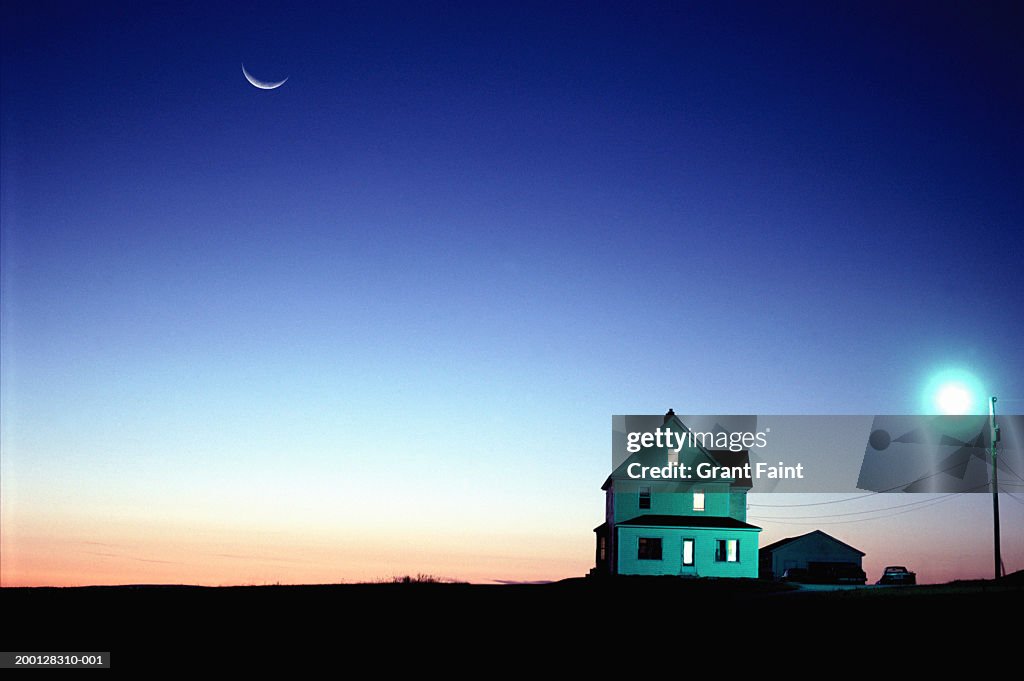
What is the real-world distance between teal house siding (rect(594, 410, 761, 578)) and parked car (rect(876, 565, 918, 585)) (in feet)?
46.2

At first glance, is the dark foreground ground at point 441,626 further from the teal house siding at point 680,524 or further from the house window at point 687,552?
the house window at point 687,552

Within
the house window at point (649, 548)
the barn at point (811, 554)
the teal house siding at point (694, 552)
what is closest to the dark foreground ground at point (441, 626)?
the teal house siding at point (694, 552)

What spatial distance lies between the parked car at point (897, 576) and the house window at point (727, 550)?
15224 millimetres

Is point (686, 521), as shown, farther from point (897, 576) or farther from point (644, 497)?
point (897, 576)

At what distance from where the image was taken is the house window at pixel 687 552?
59.9m

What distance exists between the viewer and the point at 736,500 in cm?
6228

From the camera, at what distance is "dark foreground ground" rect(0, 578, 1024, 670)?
16688 millimetres

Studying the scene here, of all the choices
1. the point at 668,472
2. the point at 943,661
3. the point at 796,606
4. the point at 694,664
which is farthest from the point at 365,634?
the point at 668,472

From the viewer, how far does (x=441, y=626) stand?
20.1 meters

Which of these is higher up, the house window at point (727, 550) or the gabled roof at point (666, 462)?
the gabled roof at point (666, 462)

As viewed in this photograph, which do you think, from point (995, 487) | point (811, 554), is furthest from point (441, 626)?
point (811, 554)

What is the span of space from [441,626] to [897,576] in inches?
2302

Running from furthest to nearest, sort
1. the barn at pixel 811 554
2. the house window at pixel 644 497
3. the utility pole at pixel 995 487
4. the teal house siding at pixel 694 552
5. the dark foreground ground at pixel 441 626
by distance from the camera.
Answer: the barn at pixel 811 554 → the house window at pixel 644 497 → the teal house siding at pixel 694 552 → the utility pole at pixel 995 487 → the dark foreground ground at pixel 441 626

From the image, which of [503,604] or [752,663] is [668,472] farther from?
[752,663]
